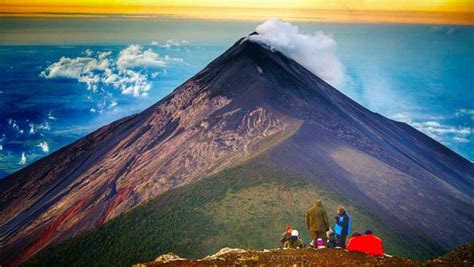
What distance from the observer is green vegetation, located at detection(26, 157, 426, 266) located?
18.1 meters

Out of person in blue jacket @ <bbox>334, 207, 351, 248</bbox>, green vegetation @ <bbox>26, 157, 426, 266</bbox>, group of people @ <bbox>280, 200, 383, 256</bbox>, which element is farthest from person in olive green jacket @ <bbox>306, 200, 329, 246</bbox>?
green vegetation @ <bbox>26, 157, 426, 266</bbox>

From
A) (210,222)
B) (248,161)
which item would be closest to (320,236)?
(210,222)

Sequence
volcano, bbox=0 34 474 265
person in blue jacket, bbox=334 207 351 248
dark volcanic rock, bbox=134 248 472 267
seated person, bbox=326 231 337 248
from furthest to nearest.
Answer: volcano, bbox=0 34 474 265, seated person, bbox=326 231 337 248, person in blue jacket, bbox=334 207 351 248, dark volcanic rock, bbox=134 248 472 267

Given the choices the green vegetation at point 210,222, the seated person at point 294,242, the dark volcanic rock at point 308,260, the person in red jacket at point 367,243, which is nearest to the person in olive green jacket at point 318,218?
the seated person at point 294,242

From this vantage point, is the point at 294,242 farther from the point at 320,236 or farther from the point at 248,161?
the point at 248,161

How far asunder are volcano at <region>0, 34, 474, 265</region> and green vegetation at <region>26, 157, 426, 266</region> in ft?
0.87

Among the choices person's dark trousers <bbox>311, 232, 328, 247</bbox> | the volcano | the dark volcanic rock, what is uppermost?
the volcano

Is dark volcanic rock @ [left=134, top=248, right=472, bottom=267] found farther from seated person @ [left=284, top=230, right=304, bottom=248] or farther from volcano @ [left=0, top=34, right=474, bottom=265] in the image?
volcano @ [left=0, top=34, right=474, bottom=265]

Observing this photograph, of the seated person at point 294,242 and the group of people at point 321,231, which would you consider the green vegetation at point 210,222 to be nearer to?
the group of people at point 321,231

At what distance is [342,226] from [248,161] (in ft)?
34.6

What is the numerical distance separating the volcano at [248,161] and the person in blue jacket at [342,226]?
6209 mm

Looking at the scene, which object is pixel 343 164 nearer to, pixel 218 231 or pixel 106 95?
pixel 218 231

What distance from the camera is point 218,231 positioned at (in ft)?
60.5

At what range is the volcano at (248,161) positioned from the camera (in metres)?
22.2
